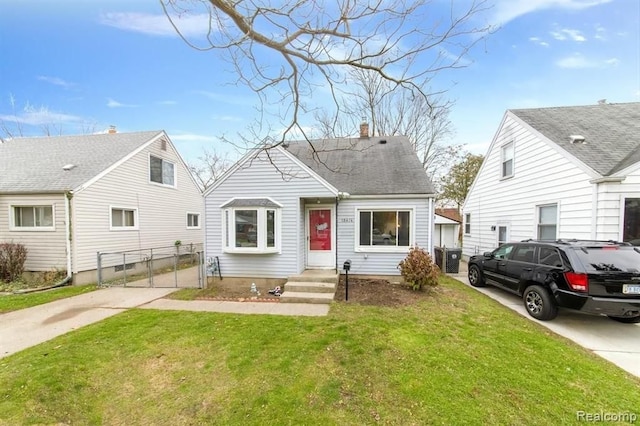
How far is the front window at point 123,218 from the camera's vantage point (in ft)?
35.7

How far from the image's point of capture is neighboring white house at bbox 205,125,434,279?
27.3ft

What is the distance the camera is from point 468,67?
480 centimetres

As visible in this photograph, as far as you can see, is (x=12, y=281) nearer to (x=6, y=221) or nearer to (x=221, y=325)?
(x=6, y=221)

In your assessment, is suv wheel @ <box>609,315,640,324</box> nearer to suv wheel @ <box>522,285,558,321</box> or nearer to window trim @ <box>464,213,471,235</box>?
suv wheel @ <box>522,285,558,321</box>

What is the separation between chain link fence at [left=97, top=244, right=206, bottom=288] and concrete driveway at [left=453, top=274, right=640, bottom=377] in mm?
8956

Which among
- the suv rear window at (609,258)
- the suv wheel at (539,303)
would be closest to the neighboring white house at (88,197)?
the suv wheel at (539,303)

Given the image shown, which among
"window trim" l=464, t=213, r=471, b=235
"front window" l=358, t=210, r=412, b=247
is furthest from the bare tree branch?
"window trim" l=464, t=213, r=471, b=235

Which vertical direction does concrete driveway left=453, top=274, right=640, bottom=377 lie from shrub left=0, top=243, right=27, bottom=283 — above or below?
below

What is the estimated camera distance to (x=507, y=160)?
36.8 feet

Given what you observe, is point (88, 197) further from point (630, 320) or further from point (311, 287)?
point (630, 320)

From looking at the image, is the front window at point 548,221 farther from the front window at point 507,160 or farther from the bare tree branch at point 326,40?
the bare tree branch at point 326,40

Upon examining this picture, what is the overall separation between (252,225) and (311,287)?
2.60 metres

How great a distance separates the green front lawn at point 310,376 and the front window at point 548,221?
493 cm

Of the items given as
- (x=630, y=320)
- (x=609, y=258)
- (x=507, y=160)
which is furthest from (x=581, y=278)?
(x=507, y=160)
